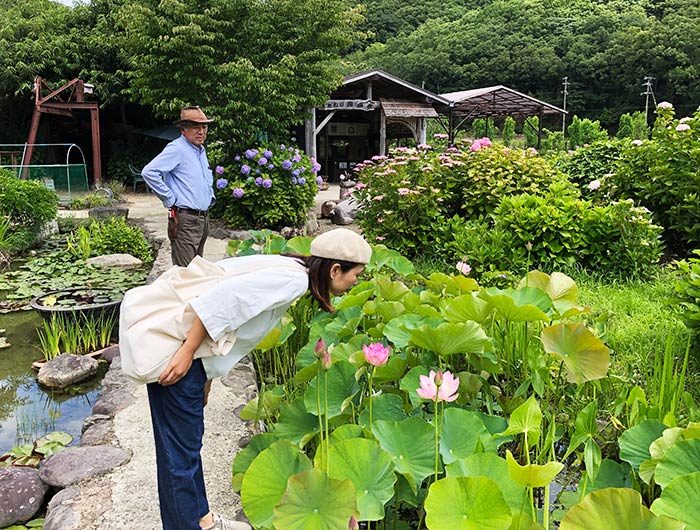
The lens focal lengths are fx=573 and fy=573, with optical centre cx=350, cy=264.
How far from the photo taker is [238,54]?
27.8 ft

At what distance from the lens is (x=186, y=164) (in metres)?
3.96

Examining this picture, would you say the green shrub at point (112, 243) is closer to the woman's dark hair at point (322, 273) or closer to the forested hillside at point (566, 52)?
the woman's dark hair at point (322, 273)

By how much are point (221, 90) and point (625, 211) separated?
18.4ft

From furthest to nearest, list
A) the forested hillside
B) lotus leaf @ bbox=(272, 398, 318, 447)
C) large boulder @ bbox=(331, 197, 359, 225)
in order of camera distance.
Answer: the forested hillside
large boulder @ bbox=(331, 197, 359, 225)
lotus leaf @ bbox=(272, 398, 318, 447)

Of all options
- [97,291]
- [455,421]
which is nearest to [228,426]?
[455,421]

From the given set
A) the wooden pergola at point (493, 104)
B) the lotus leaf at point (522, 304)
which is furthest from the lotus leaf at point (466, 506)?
the wooden pergola at point (493, 104)

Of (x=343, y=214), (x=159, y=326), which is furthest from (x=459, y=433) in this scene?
(x=343, y=214)

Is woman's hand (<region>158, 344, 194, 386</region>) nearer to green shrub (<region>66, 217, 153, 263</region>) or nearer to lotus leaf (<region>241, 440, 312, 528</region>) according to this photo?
lotus leaf (<region>241, 440, 312, 528</region>)

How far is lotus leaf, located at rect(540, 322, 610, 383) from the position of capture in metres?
1.84

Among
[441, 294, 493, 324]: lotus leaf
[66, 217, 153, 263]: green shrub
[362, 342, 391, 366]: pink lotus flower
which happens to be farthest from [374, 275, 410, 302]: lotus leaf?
[66, 217, 153, 263]: green shrub

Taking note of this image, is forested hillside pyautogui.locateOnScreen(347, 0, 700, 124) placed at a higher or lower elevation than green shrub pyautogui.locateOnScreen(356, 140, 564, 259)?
higher

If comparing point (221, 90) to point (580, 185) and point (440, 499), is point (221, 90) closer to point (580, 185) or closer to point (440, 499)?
point (580, 185)

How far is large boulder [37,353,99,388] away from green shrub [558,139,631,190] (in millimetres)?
5842

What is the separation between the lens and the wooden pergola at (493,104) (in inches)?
682
